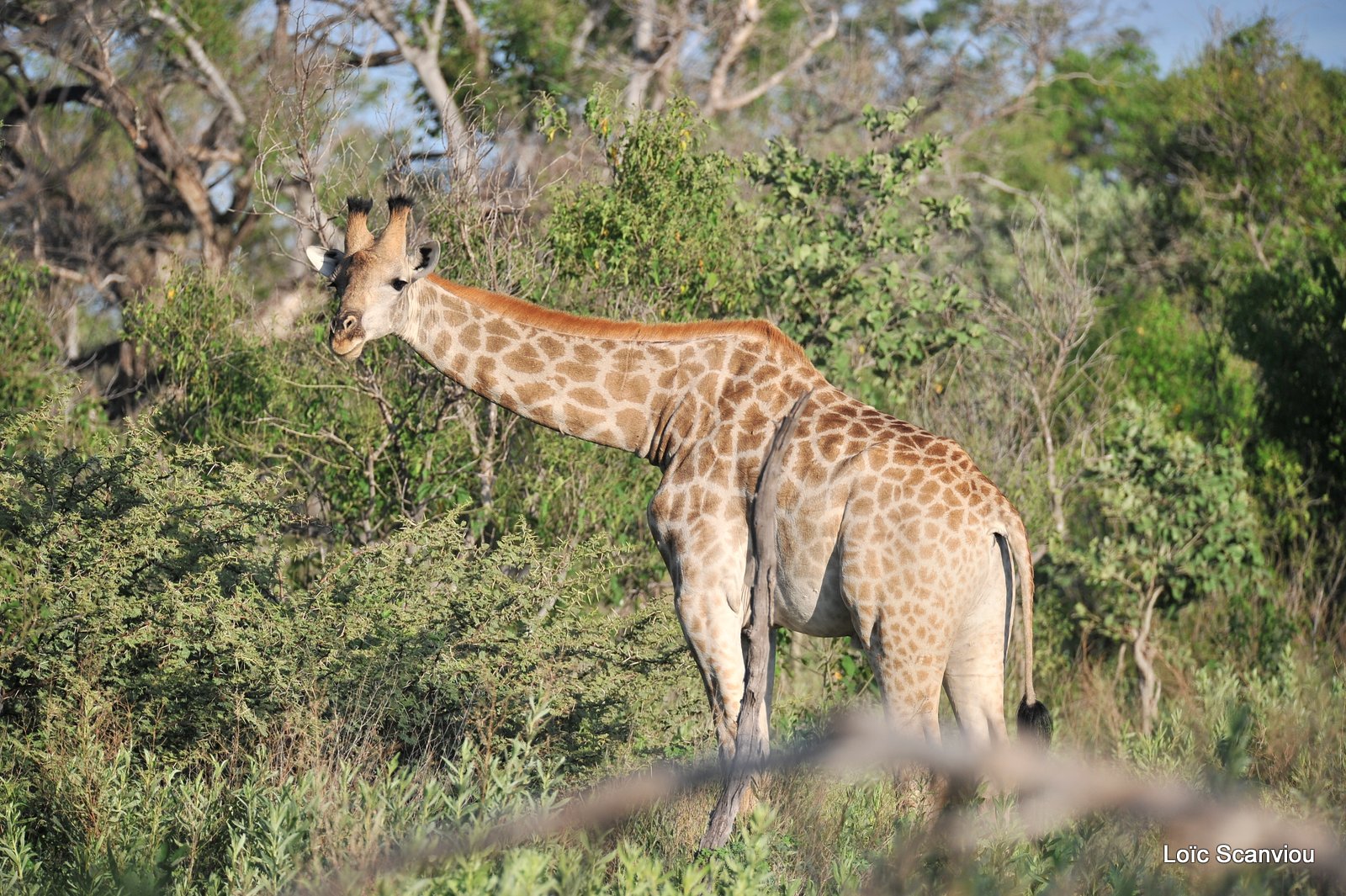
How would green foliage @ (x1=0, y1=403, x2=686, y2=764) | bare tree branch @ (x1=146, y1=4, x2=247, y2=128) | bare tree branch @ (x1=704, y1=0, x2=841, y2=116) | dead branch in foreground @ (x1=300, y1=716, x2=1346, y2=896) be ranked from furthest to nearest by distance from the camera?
bare tree branch @ (x1=704, y1=0, x2=841, y2=116) → bare tree branch @ (x1=146, y1=4, x2=247, y2=128) → green foliage @ (x1=0, y1=403, x2=686, y2=764) → dead branch in foreground @ (x1=300, y1=716, x2=1346, y2=896)

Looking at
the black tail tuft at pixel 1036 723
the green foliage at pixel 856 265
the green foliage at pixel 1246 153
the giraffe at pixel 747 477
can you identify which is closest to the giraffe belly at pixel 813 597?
the giraffe at pixel 747 477

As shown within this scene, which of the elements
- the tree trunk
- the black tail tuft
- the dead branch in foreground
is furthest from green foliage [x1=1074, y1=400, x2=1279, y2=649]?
the tree trunk

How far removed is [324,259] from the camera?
7.38m

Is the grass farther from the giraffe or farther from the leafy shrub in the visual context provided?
the leafy shrub

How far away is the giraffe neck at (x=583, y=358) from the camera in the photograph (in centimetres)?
702

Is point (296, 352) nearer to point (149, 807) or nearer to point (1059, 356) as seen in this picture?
point (149, 807)

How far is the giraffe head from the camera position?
6.87m

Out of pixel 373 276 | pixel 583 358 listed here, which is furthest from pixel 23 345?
pixel 583 358

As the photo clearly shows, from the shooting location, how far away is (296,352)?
10.6 meters

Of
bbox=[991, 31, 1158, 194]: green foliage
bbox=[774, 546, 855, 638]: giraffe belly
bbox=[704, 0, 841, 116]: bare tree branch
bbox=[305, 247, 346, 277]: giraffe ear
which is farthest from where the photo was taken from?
bbox=[991, 31, 1158, 194]: green foliage

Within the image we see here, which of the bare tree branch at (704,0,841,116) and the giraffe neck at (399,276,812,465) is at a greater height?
the bare tree branch at (704,0,841,116)

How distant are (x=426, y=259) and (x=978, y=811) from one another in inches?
151

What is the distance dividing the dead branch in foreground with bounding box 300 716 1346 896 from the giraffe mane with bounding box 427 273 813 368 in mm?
2093

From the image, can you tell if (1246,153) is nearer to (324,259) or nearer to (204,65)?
(204,65)
